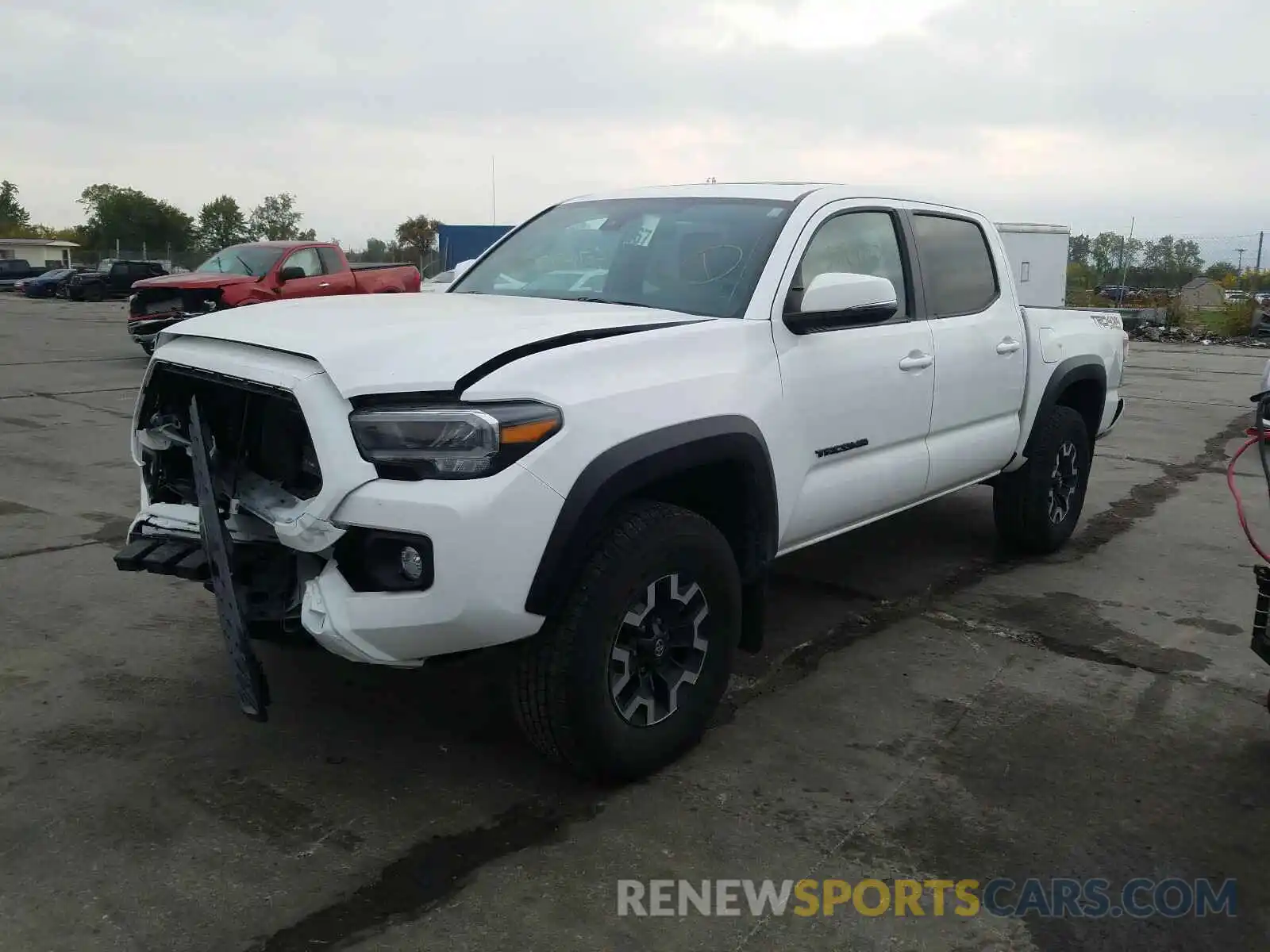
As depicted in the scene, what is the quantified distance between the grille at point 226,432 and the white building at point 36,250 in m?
82.9

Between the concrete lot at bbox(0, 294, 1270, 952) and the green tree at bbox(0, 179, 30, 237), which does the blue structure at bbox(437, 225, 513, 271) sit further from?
the green tree at bbox(0, 179, 30, 237)

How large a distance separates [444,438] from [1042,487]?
12.6ft

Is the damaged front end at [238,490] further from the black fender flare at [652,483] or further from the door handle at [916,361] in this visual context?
the door handle at [916,361]

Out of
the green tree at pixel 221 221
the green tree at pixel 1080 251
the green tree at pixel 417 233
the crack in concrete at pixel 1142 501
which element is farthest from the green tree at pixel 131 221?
the crack in concrete at pixel 1142 501

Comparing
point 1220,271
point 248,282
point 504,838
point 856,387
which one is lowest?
point 504,838

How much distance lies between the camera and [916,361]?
442cm

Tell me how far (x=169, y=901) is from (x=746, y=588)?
6.53 feet

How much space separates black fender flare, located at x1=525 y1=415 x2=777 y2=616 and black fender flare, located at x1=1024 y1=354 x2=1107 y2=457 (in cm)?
239

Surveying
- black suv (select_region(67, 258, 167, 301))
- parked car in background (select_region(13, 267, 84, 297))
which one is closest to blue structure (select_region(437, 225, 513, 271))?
black suv (select_region(67, 258, 167, 301))

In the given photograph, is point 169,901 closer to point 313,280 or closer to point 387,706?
point 387,706

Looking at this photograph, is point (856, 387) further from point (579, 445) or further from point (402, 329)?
point (402, 329)

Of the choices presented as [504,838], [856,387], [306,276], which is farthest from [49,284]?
[504,838]

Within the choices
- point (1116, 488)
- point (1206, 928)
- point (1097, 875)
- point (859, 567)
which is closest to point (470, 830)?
point (1097, 875)

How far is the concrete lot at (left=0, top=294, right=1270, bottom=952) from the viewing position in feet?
8.86
